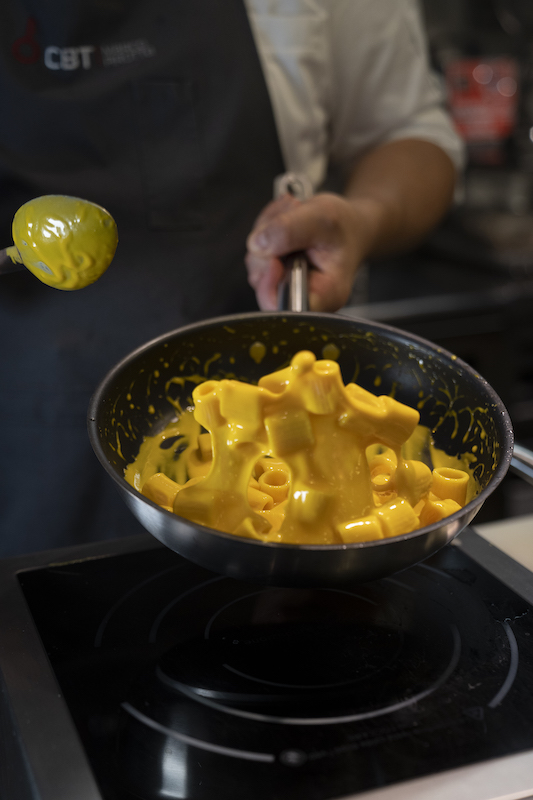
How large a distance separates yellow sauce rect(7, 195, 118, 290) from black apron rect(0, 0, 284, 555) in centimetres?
35

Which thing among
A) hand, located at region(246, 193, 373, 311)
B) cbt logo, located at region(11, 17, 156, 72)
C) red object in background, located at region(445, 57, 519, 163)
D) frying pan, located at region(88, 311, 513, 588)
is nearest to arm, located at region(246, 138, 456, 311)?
hand, located at region(246, 193, 373, 311)

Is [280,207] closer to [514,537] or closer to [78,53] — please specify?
[78,53]

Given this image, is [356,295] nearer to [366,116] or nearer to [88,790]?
[366,116]

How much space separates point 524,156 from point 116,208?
1505mm

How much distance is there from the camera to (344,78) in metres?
1.08

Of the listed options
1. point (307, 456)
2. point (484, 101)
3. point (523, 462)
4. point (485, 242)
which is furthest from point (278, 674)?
point (484, 101)

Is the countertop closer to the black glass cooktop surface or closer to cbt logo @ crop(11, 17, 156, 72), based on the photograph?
the black glass cooktop surface

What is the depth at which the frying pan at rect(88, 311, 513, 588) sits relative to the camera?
47cm

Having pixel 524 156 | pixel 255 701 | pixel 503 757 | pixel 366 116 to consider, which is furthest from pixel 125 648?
pixel 524 156

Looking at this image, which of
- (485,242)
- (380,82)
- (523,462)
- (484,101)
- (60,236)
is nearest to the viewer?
(60,236)

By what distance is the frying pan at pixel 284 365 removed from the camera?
0.47m

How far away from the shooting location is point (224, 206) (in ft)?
3.14

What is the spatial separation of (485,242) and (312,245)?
112 centimetres

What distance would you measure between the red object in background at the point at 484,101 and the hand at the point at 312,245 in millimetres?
1278
